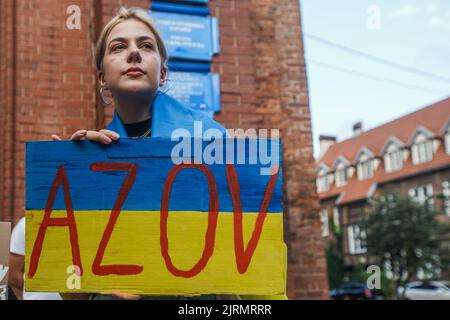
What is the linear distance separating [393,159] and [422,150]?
9.11 feet

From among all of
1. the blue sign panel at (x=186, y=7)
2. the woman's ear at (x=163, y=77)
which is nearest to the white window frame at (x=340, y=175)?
the blue sign panel at (x=186, y=7)

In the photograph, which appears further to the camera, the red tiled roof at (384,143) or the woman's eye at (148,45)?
the red tiled roof at (384,143)

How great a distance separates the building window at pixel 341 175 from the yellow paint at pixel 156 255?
141 feet

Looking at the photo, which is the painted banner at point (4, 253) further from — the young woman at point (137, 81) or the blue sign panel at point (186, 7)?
the blue sign panel at point (186, 7)

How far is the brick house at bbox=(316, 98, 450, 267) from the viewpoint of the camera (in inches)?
1385

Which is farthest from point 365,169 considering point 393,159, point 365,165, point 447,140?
point 447,140

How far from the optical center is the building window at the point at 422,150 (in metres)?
36.3

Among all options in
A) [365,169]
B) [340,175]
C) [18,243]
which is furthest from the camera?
[340,175]

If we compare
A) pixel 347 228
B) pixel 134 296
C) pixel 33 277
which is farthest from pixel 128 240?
pixel 347 228

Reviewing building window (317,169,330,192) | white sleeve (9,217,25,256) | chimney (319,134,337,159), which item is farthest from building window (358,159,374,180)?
white sleeve (9,217,25,256)

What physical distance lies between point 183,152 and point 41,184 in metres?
0.39

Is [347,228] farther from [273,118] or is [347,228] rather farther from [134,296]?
[134,296]

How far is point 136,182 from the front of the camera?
163cm

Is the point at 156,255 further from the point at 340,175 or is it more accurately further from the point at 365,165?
the point at 340,175
